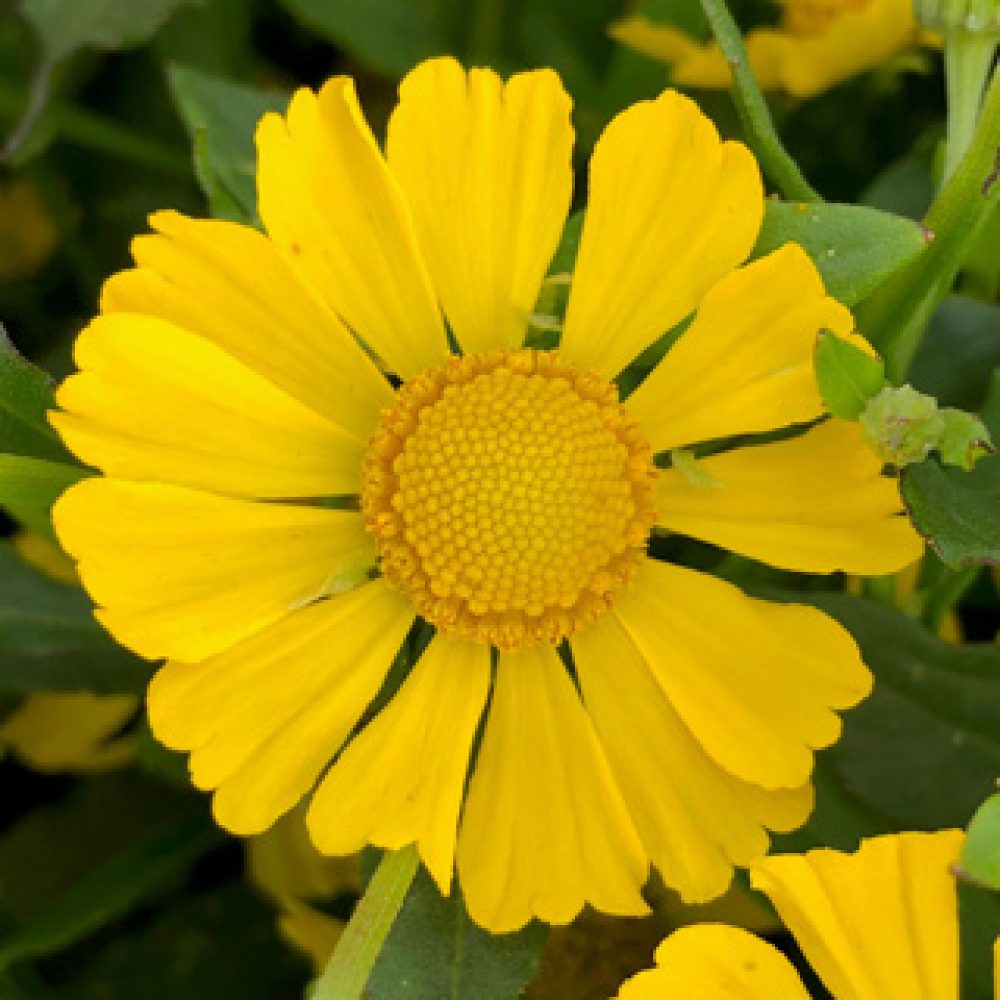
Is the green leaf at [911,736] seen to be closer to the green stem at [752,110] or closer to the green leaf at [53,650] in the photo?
the green stem at [752,110]

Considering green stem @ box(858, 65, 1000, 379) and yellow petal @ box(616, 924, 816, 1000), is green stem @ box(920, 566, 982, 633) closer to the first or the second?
green stem @ box(858, 65, 1000, 379)

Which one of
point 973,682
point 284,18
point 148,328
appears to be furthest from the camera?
point 284,18

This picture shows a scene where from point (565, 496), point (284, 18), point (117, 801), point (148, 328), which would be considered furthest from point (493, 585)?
point (284, 18)

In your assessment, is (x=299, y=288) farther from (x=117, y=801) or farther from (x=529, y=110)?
(x=117, y=801)

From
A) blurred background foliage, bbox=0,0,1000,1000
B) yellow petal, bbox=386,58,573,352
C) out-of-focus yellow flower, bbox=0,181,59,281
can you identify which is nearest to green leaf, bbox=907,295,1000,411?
blurred background foliage, bbox=0,0,1000,1000

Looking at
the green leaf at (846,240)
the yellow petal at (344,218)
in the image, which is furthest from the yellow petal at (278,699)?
the green leaf at (846,240)
